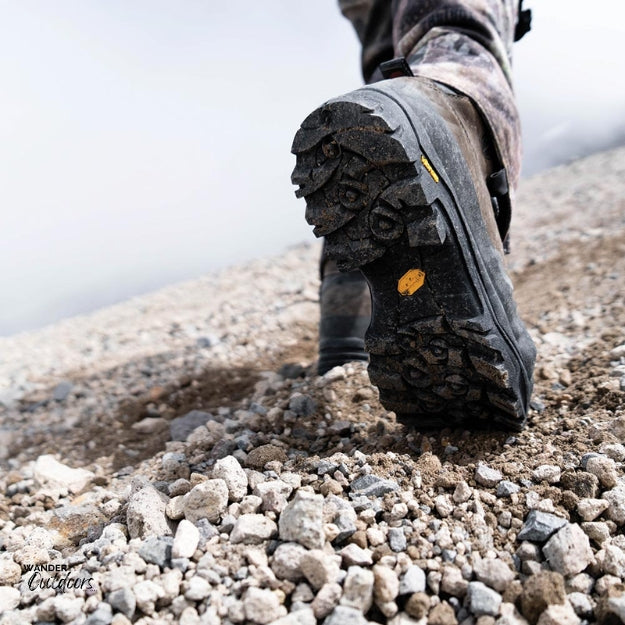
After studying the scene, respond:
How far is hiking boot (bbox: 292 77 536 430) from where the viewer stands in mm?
1180

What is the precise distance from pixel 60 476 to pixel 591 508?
1.43 m

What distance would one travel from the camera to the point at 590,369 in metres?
1.74

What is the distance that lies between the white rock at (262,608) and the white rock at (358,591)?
0.10 metres

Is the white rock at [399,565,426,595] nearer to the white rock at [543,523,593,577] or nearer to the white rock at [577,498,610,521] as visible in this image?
the white rock at [543,523,593,577]

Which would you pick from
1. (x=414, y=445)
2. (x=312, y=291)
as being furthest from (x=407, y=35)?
(x=312, y=291)

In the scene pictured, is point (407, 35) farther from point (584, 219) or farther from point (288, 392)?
point (584, 219)

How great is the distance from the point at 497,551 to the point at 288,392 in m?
1.06

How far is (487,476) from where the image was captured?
1.24 m

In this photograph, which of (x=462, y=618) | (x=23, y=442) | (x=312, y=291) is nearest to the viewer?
(x=462, y=618)

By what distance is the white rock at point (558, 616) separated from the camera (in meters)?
0.92

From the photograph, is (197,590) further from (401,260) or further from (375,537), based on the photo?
(401,260)

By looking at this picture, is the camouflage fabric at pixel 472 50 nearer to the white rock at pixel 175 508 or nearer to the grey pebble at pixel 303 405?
the grey pebble at pixel 303 405

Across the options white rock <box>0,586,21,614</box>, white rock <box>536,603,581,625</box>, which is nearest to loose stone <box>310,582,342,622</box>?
white rock <box>536,603,581,625</box>

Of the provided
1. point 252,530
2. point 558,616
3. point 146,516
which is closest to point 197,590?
point 252,530
